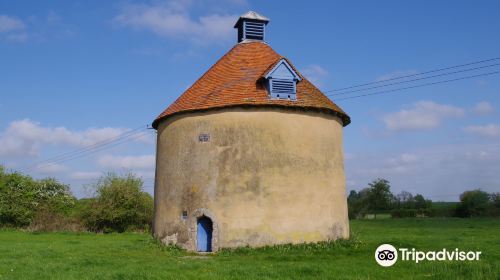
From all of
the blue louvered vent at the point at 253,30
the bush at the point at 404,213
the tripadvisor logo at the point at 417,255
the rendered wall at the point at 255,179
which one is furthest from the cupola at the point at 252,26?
the bush at the point at 404,213

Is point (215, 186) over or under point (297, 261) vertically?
over

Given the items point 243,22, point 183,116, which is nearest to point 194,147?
point 183,116

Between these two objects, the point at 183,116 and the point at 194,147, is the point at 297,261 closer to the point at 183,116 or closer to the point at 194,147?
the point at 194,147

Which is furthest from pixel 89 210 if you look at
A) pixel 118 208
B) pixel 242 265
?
pixel 242 265

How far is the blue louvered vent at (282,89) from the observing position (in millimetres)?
19094

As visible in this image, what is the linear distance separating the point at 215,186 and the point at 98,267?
597cm

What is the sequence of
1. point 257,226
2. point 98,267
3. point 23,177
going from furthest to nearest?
1. point 23,177
2. point 257,226
3. point 98,267

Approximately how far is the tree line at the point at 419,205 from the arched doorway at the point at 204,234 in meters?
48.0

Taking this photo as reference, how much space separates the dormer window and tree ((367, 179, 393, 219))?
60146 mm

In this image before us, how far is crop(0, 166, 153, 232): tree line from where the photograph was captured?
111ft

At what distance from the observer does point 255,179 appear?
18.2 meters

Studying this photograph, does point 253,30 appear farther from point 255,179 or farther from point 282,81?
point 255,179

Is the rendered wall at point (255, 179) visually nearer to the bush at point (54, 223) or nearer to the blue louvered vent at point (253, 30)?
the blue louvered vent at point (253, 30)

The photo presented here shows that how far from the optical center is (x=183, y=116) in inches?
788
